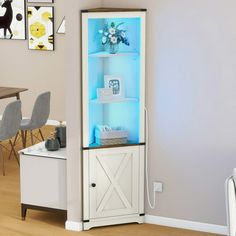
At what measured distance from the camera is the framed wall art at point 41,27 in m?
8.48

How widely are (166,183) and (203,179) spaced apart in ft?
1.08

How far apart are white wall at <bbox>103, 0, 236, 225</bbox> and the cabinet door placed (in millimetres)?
190

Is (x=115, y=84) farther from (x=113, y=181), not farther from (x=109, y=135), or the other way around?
(x=113, y=181)

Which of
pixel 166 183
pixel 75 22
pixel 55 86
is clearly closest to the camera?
pixel 75 22

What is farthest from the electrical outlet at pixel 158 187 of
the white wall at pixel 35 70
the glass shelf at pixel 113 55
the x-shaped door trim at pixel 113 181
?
the white wall at pixel 35 70

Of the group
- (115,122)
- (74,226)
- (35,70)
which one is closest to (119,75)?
(115,122)

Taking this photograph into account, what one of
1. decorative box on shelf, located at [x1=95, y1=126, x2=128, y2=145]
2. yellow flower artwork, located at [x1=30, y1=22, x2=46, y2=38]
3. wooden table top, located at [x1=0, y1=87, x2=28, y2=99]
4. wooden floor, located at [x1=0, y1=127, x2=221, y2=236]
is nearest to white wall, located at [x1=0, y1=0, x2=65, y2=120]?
yellow flower artwork, located at [x1=30, y1=22, x2=46, y2=38]

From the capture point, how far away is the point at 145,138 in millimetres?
5145

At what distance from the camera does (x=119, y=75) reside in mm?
5207

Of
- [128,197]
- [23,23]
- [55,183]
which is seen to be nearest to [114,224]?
[128,197]

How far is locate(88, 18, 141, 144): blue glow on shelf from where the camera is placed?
5.07 m

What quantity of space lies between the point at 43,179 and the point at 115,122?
2.63 ft

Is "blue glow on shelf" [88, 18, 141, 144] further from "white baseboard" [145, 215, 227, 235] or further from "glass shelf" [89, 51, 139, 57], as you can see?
"white baseboard" [145, 215, 227, 235]

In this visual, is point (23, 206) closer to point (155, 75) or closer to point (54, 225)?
point (54, 225)
